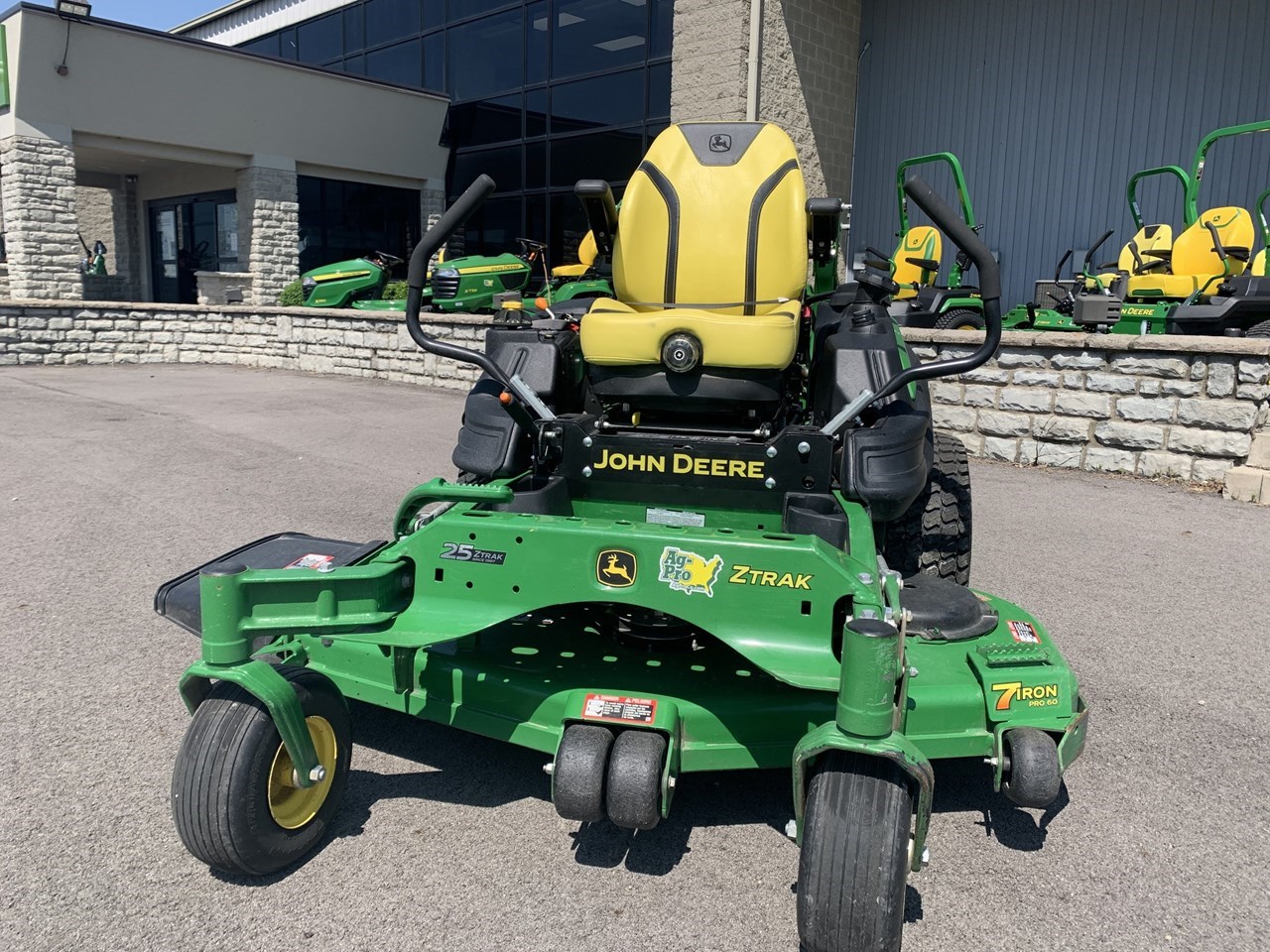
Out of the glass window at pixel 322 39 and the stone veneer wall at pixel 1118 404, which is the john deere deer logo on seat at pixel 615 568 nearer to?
the stone veneer wall at pixel 1118 404

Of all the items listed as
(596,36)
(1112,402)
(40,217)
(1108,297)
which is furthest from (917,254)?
(40,217)

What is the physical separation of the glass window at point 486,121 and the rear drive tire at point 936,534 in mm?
16016

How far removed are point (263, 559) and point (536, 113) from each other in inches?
646

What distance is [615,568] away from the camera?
2.31 meters

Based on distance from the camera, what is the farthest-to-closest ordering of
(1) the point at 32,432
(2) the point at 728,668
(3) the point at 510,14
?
(3) the point at 510,14, (1) the point at 32,432, (2) the point at 728,668

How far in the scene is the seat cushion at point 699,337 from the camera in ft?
10.1

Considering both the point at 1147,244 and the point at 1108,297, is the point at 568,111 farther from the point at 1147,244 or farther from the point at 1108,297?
the point at 1108,297

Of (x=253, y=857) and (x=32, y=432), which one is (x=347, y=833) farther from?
(x=32, y=432)

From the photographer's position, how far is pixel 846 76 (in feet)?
49.3

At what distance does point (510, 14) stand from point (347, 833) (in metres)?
18.4

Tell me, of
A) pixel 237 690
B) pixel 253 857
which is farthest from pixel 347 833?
pixel 237 690

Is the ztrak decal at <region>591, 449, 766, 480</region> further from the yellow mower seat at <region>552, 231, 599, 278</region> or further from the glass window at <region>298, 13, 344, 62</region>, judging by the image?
the glass window at <region>298, 13, 344, 62</region>

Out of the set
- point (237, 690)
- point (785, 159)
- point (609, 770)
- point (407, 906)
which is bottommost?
point (407, 906)

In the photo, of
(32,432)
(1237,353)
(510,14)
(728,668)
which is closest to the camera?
(728,668)
